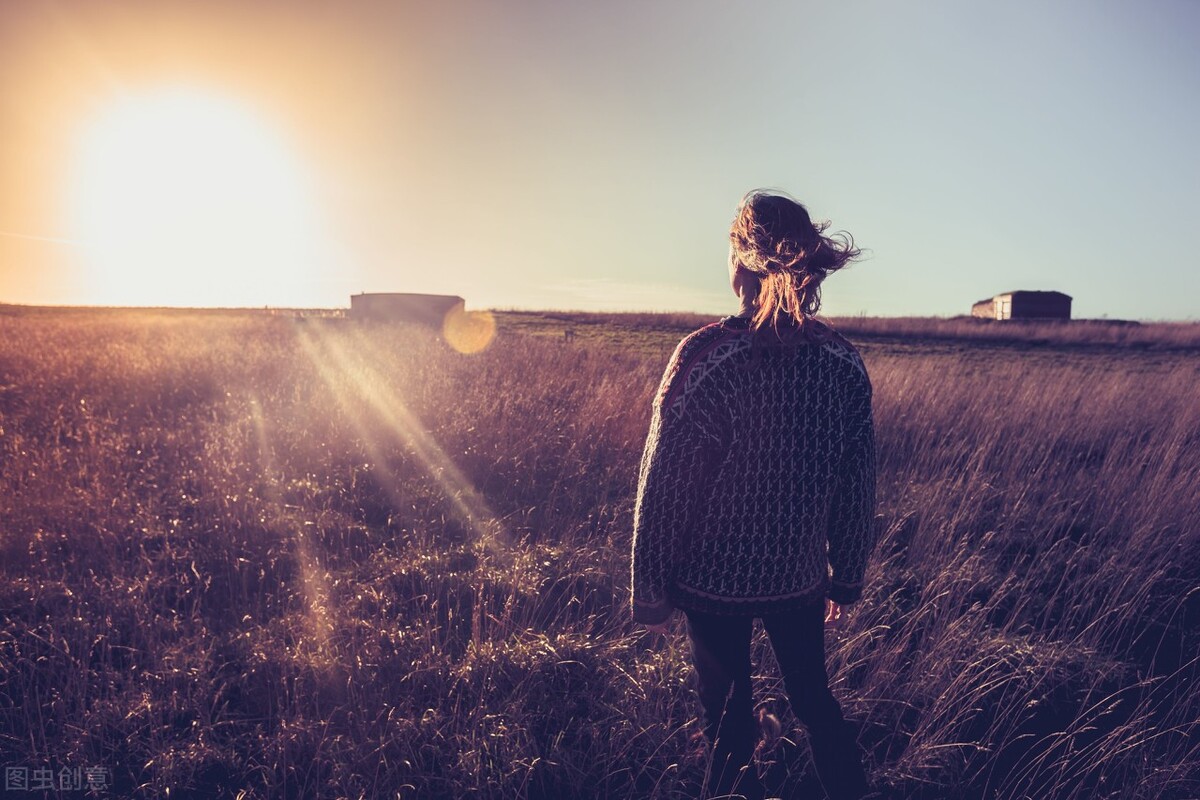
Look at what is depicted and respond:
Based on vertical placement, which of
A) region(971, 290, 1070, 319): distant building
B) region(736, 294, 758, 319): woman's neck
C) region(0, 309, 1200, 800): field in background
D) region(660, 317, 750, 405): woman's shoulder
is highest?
region(971, 290, 1070, 319): distant building

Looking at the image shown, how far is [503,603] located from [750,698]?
2.01 m

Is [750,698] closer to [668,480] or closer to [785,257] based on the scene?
[668,480]

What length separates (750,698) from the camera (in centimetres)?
165

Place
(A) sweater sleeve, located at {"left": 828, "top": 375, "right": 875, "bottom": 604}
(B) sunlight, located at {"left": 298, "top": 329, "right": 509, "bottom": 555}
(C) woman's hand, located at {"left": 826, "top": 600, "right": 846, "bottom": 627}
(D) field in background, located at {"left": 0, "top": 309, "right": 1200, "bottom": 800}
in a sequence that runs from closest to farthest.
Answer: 1. (A) sweater sleeve, located at {"left": 828, "top": 375, "right": 875, "bottom": 604}
2. (C) woman's hand, located at {"left": 826, "top": 600, "right": 846, "bottom": 627}
3. (D) field in background, located at {"left": 0, "top": 309, "right": 1200, "bottom": 800}
4. (B) sunlight, located at {"left": 298, "top": 329, "right": 509, "bottom": 555}

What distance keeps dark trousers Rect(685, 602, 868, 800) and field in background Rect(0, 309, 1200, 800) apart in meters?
0.51

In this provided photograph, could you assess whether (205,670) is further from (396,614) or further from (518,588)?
(518,588)

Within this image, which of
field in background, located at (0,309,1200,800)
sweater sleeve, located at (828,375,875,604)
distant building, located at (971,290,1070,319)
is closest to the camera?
sweater sleeve, located at (828,375,875,604)

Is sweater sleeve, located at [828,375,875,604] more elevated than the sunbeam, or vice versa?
sweater sleeve, located at [828,375,875,604]

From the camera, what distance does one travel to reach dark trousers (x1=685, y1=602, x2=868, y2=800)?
1.66 meters

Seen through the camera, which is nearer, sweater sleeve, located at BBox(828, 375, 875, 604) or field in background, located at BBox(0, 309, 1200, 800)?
sweater sleeve, located at BBox(828, 375, 875, 604)

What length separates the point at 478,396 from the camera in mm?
6531

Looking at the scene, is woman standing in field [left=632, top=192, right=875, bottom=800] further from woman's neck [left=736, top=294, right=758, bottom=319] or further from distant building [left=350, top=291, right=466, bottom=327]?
distant building [left=350, top=291, right=466, bottom=327]

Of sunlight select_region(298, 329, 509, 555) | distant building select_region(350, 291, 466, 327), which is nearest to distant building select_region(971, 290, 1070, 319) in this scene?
distant building select_region(350, 291, 466, 327)

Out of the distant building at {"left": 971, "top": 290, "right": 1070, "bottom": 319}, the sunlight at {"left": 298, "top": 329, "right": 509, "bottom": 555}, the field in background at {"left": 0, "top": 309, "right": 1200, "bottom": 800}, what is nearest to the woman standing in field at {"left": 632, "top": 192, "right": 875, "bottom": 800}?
the field in background at {"left": 0, "top": 309, "right": 1200, "bottom": 800}
